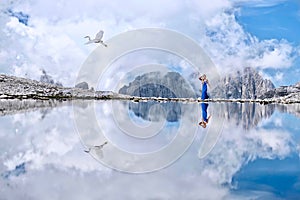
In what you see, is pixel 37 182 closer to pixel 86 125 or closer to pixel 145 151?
pixel 145 151

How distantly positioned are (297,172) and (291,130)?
34.2ft

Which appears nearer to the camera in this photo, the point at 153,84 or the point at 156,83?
the point at 156,83

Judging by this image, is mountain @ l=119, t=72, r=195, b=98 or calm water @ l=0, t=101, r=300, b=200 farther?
mountain @ l=119, t=72, r=195, b=98

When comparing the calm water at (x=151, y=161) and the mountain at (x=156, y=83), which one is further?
the mountain at (x=156, y=83)

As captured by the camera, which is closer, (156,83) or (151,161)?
(151,161)

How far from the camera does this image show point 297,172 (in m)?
11.9

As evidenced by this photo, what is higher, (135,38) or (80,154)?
(135,38)

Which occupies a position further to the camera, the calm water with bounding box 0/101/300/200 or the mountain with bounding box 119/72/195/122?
the mountain with bounding box 119/72/195/122

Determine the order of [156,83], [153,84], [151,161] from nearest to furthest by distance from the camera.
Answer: [151,161]
[156,83]
[153,84]

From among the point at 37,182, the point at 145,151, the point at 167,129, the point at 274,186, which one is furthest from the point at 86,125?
the point at 274,186

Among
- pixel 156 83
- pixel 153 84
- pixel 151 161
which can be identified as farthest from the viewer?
pixel 153 84

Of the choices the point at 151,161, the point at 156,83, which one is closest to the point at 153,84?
the point at 156,83

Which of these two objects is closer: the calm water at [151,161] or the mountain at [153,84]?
the calm water at [151,161]

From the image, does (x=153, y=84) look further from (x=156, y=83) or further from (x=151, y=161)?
(x=151, y=161)
